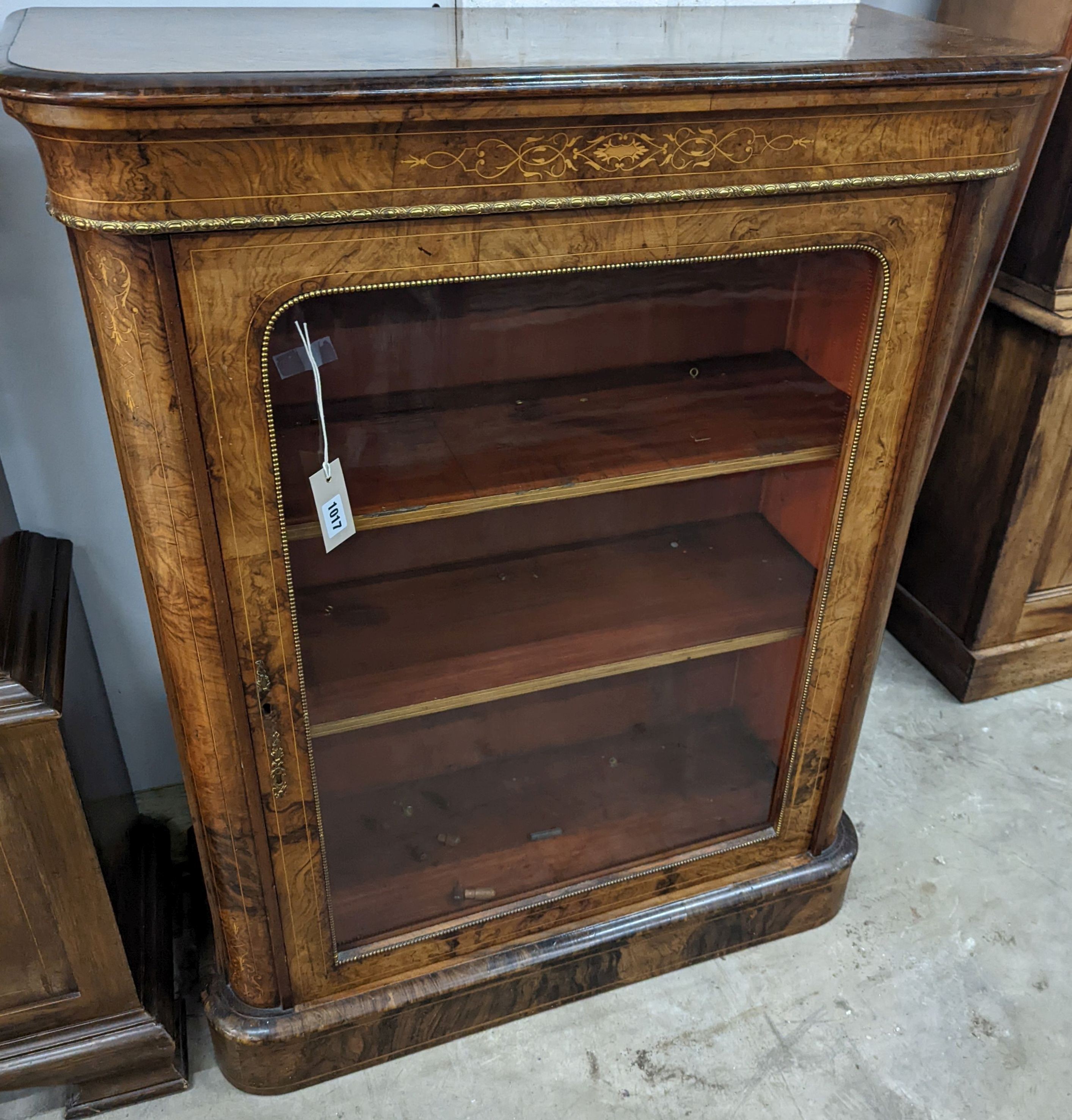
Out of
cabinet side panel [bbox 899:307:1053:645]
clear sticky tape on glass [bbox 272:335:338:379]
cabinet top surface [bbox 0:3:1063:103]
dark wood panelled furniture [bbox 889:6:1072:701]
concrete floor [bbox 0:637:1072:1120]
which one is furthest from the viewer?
cabinet side panel [bbox 899:307:1053:645]

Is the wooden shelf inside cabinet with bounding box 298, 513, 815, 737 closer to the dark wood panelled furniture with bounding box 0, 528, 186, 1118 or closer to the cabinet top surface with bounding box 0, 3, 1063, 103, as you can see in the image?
the dark wood panelled furniture with bounding box 0, 528, 186, 1118

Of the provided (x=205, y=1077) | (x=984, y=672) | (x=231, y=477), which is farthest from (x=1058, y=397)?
(x=205, y=1077)

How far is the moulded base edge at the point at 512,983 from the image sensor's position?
45.8 inches

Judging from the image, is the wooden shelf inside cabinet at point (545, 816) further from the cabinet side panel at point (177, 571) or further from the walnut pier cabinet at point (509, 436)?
the cabinet side panel at point (177, 571)

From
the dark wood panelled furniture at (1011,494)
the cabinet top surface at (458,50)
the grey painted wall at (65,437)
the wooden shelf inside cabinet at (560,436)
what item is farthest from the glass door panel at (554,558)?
the dark wood panelled furniture at (1011,494)

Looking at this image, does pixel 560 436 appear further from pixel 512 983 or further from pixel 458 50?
pixel 512 983

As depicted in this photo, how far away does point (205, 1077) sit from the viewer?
122 cm

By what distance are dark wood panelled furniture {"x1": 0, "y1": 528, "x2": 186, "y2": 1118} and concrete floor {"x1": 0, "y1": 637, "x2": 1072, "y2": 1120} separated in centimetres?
8

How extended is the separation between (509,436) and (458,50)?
33 cm

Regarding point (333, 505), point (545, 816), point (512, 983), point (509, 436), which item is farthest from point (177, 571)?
point (512, 983)

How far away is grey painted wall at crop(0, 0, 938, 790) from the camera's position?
1.10 meters

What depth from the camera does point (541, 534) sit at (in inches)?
41.3

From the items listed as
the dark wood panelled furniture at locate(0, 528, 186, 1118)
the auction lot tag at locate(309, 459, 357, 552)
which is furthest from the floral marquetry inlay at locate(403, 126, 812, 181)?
the dark wood panelled furniture at locate(0, 528, 186, 1118)

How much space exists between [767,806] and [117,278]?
99 cm
